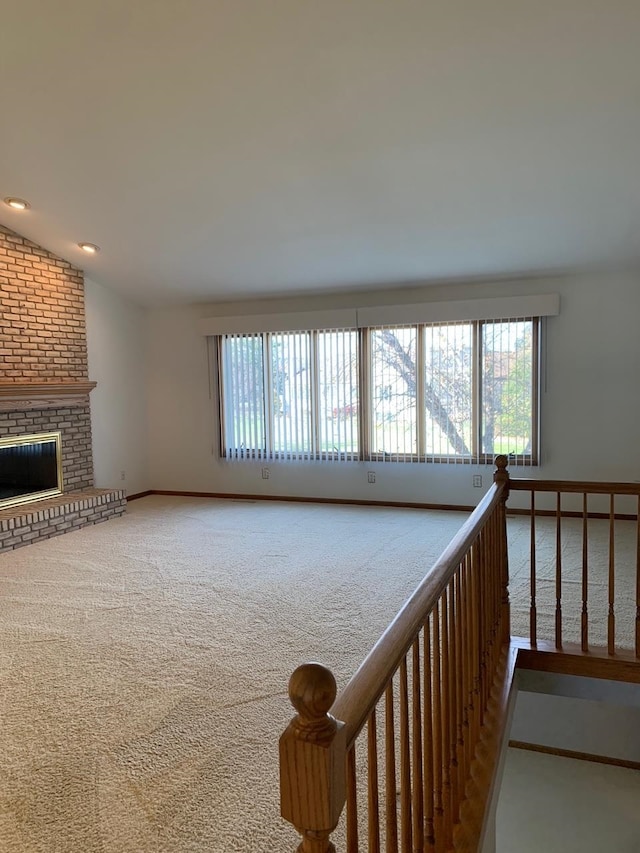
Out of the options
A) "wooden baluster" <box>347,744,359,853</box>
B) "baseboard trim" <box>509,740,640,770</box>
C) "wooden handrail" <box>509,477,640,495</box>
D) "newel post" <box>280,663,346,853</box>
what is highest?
"wooden handrail" <box>509,477,640,495</box>

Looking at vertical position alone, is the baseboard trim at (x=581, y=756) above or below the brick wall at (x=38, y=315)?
below

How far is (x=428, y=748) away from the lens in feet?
4.84

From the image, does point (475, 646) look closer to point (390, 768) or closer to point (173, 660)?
point (390, 768)

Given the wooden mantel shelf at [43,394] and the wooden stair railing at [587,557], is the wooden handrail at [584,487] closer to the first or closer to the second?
the wooden stair railing at [587,557]

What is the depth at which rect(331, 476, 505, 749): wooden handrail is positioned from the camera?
0.95 meters

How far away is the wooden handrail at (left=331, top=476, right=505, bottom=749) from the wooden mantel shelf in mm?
4671

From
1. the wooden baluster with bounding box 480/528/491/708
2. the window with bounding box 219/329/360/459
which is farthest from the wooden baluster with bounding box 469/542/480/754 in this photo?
the window with bounding box 219/329/360/459

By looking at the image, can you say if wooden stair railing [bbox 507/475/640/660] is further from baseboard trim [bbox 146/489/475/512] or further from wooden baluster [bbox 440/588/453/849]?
wooden baluster [bbox 440/588/453/849]

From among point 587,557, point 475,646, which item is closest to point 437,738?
point 475,646

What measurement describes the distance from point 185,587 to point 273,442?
9.33 ft

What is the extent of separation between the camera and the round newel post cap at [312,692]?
81 cm

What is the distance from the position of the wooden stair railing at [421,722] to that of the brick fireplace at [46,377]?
3.96 m

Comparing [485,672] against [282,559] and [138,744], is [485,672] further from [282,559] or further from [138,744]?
[282,559]

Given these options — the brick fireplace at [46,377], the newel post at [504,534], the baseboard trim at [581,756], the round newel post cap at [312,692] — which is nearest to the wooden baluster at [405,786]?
the round newel post cap at [312,692]
